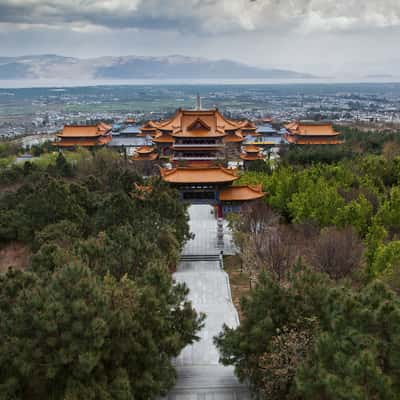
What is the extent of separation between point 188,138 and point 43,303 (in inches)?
798

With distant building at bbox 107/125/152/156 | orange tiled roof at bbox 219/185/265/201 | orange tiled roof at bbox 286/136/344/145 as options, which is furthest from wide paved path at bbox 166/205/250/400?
distant building at bbox 107/125/152/156

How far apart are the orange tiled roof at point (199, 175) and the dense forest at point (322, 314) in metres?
2.91

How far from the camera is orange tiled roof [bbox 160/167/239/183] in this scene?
21859 mm

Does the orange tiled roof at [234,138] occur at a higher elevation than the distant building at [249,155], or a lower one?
higher

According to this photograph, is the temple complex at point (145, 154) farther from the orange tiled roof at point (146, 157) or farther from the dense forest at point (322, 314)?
the dense forest at point (322, 314)

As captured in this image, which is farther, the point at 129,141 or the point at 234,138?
the point at 129,141

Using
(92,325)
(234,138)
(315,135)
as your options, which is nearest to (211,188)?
(92,325)

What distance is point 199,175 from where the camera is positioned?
72.8 feet

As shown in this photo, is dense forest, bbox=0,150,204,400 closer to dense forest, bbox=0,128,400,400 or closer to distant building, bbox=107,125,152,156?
dense forest, bbox=0,128,400,400

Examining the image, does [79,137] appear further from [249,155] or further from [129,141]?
[249,155]

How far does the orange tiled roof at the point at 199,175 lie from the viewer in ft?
71.7

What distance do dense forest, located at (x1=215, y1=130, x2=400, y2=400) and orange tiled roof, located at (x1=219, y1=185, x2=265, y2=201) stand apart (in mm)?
2172

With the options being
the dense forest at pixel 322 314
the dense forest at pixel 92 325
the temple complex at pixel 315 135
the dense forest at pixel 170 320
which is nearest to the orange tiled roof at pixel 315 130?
the temple complex at pixel 315 135

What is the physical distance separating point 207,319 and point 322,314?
6.59 meters
